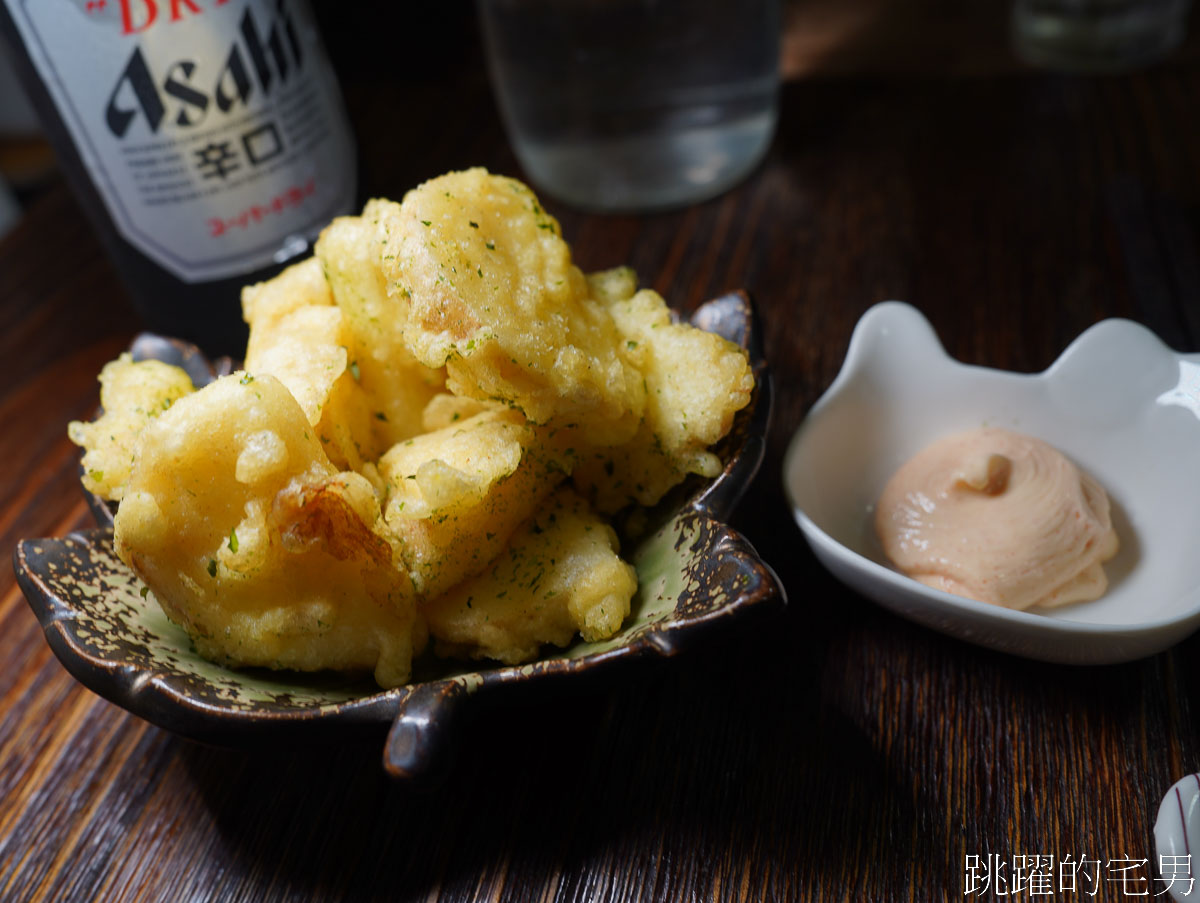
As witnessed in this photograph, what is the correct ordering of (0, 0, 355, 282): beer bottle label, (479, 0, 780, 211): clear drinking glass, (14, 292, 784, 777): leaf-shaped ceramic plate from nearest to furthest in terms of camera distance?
1. (14, 292, 784, 777): leaf-shaped ceramic plate
2. (0, 0, 355, 282): beer bottle label
3. (479, 0, 780, 211): clear drinking glass

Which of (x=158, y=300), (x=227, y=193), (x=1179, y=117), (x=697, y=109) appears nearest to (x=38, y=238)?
(x=158, y=300)

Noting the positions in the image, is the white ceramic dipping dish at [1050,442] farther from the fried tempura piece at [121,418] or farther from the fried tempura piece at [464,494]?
the fried tempura piece at [121,418]

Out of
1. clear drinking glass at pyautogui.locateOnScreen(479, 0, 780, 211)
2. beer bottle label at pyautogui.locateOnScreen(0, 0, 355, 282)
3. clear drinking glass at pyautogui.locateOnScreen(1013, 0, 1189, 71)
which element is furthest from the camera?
clear drinking glass at pyautogui.locateOnScreen(1013, 0, 1189, 71)

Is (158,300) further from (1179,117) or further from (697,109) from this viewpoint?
(1179,117)

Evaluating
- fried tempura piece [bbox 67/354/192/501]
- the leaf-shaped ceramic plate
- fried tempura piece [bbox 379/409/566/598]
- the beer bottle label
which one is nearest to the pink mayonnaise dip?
the leaf-shaped ceramic plate

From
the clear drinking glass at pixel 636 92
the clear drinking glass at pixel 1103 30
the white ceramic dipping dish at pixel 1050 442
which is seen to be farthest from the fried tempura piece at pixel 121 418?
the clear drinking glass at pixel 1103 30

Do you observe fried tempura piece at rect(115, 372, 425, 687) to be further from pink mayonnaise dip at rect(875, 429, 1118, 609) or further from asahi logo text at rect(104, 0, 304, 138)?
asahi logo text at rect(104, 0, 304, 138)
